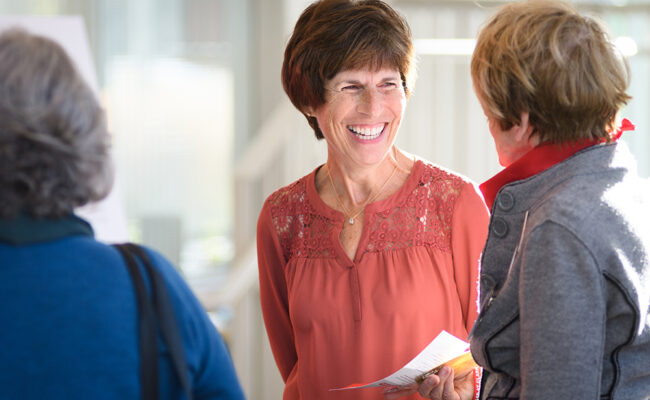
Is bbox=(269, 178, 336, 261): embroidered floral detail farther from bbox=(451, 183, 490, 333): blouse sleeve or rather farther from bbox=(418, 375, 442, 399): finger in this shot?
bbox=(418, 375, 442, 399): finger

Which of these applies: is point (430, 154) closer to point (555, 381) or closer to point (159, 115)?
point (159, 115)

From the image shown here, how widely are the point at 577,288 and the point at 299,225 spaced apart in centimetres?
99

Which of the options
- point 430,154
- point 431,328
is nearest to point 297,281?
point 431,328

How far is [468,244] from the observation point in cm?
178

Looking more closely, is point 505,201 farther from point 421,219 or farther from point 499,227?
point 421,219

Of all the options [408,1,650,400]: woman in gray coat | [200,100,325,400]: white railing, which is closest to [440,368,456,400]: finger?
[408,1,650,400]: woman in gray coat

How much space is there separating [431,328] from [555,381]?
0.67 meters

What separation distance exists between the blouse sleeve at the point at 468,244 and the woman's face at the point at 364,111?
26 centimetres

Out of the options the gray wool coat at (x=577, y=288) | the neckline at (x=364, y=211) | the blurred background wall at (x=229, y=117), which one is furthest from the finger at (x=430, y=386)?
the blurred background wall at (x=229, y=117)

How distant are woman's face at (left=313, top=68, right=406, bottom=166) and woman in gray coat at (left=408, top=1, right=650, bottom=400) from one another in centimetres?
59

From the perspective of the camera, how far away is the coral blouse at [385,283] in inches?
68.6

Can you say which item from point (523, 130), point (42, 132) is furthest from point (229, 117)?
point (42, 132)

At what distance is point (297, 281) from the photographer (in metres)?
1.86

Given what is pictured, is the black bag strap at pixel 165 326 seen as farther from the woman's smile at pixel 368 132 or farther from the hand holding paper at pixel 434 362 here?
the woman's smile at pixel 368 132
